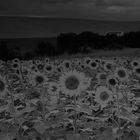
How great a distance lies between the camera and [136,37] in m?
30.9

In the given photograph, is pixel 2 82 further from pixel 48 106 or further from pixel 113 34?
pixel 113 34

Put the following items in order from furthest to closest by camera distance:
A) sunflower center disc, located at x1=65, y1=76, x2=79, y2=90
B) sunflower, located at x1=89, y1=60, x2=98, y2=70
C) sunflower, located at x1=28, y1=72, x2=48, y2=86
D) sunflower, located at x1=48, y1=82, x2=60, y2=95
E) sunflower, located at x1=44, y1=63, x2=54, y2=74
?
sunflower, located at x1=89, y1=60, x2=98, y2=70 < sunflower, located at x1=44, y1=63, x2=54, y2=74 < sunflower, located at x1=28, y1=72, x2=48, y2=86 < sunflower, located at x1=48, y1=82, x2=60, y2=95 < sunflower center disc, located at x1=65, y1=76, x2=79, y2=90

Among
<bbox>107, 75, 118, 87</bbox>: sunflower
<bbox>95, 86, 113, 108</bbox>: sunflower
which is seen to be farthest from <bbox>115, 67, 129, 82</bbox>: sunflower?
<bbox>95, 86, 113, 108</bbox>: sunflower

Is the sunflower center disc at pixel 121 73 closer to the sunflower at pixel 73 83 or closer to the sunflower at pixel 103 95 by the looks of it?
the sunflower at pixel 103 95

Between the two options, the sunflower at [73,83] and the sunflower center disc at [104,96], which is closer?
the sunflower at [73,83]

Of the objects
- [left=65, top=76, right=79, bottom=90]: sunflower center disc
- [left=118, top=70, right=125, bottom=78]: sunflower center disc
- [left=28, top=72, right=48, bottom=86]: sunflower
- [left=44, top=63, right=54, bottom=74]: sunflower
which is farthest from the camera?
[left=44, top=63, right=54, bottom=74]: sunflower

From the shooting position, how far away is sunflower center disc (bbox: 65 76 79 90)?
5062 millimetres

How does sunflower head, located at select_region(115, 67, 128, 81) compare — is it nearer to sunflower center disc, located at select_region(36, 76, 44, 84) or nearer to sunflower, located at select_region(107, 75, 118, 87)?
sunflower, located at select_region(107, 75, 118, 87)

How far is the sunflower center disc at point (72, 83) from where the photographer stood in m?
5.06

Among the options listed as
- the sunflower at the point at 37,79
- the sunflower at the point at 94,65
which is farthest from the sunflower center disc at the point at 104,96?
the sunflower at the point at 94,65

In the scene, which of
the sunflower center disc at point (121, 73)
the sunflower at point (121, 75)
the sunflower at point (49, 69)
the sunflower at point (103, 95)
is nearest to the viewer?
the sunflower at point (103, 95)

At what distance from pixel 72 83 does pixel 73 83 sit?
0.02 metres

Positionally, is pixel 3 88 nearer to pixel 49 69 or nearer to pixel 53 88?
pixel 53 88

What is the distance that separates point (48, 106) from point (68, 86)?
0.47 meters
